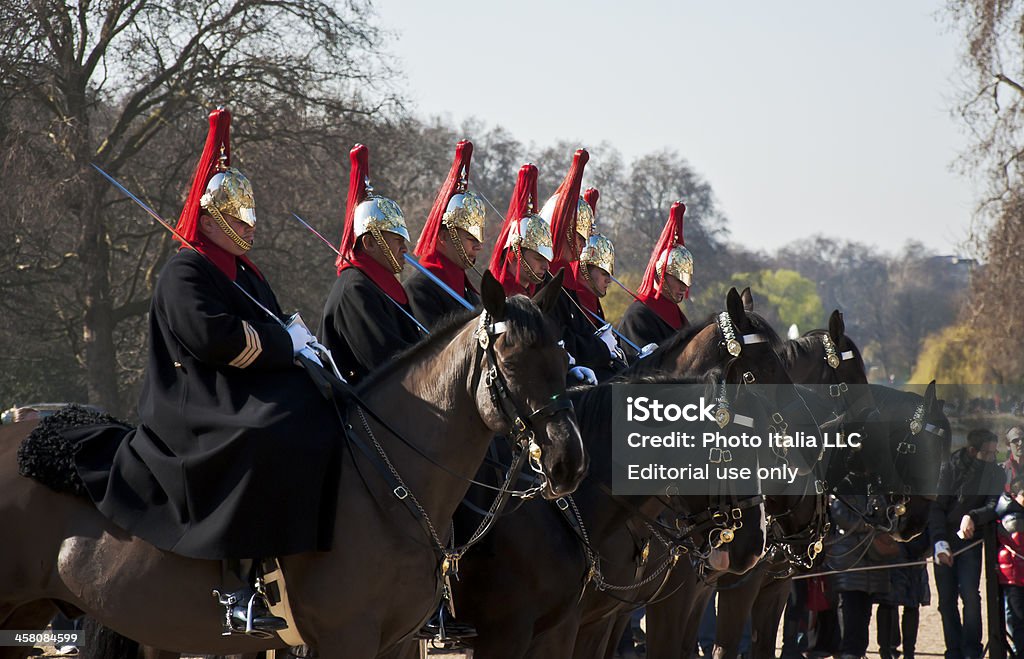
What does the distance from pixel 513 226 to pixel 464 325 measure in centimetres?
299

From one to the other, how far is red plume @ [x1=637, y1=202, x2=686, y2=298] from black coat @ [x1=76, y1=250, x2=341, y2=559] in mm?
5027

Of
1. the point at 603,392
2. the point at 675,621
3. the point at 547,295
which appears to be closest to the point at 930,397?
the point at 675,621

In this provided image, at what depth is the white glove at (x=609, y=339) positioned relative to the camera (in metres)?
8.95

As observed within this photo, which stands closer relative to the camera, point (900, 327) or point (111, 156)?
point (111, 156)

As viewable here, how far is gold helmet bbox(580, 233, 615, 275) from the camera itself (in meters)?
10.0

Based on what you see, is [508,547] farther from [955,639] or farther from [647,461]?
[955,639]

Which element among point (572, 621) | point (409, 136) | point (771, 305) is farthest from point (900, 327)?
point (572, 621)

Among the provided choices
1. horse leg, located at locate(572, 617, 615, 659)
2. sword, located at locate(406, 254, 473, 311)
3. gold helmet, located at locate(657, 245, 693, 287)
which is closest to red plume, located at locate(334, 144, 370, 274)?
sword, located at locate(406, 254, 473, 311)

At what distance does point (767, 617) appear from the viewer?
32.2 ft

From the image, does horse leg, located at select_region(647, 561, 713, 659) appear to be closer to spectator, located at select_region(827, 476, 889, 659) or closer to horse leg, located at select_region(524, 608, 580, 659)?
horse leg, located at select_region(524, 608, 580, 659)

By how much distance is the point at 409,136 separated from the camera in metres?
22.5

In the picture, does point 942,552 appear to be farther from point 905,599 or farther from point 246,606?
point 246,606

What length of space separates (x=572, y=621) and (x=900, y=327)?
280ft

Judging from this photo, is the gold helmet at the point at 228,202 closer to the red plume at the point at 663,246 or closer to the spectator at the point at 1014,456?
the red plume at the point at 663,246
